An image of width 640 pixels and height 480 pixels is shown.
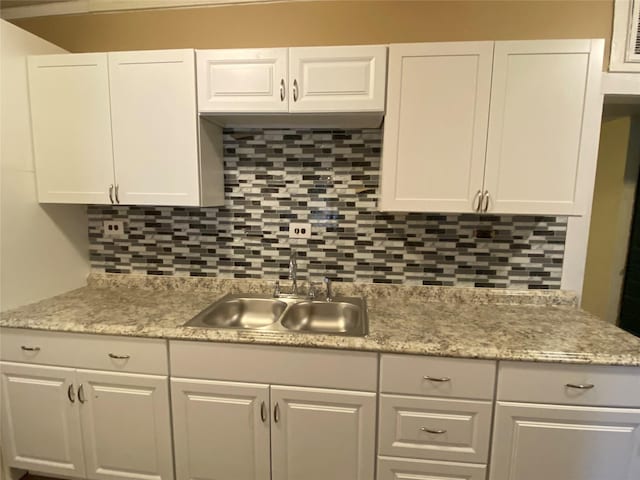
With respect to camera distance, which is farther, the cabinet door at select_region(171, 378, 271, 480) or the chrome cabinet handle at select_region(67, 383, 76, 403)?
the chrome cabinet handle at select_region(67, 383, 76, 403)

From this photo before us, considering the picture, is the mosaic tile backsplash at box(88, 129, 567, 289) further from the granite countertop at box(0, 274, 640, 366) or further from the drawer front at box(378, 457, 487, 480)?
the drawer front at box(378, 457, 487, 480)

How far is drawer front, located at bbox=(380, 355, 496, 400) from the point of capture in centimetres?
126

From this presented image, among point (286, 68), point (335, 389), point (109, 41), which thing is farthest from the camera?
point (109, 41)

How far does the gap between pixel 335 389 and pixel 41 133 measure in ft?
6.36

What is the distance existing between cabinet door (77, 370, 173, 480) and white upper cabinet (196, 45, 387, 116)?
4.39 feet

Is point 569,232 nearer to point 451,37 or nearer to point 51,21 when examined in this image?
point 451,37

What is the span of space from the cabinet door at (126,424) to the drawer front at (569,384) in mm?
1458

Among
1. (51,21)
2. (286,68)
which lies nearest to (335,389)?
(286,68)

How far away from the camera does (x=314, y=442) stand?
1.36 metres

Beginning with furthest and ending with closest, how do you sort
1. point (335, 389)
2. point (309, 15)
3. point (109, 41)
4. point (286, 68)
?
point (109, 41) < point (309, 15) < point (286, 68) < point (335, 389)

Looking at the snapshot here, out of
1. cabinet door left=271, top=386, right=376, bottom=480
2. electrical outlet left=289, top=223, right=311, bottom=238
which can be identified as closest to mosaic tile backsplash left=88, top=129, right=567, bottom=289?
electrical outlet left=289, top=223, right=311, bottom=238

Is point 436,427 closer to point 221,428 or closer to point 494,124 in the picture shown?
point 221,428

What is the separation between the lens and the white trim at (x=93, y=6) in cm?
179

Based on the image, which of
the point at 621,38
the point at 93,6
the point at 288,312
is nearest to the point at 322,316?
the point at 288,312
